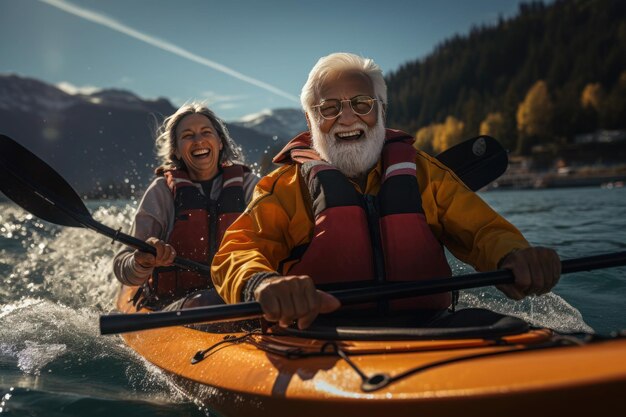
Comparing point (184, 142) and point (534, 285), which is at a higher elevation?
point (184, 142)

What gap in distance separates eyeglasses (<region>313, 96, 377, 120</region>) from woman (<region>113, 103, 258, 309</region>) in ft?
6.16

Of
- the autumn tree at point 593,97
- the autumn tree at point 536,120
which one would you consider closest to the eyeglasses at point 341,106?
the autumn tree at point 536,120

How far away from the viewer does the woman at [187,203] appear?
461cm

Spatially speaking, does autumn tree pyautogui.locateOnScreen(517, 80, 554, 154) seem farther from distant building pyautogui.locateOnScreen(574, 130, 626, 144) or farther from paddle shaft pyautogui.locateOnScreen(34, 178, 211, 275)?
paddle shaft pyautogui.locateOnScreen(34, 178, 211, 275)

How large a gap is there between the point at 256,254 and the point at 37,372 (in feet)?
6.71

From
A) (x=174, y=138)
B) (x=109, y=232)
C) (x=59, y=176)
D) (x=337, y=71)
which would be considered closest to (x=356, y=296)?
(x=337, y=71)

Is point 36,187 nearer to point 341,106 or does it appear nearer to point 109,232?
point 109,232

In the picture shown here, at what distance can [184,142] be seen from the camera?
485 centimetres

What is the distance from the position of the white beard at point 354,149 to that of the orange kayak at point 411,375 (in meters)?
1.02

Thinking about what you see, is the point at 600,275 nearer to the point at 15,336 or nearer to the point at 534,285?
the point at 534,285

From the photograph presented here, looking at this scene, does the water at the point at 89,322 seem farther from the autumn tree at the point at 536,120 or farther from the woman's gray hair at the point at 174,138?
the autumn tree at the point at 536,120

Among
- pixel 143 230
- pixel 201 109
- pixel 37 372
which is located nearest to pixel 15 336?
pixel 37 372

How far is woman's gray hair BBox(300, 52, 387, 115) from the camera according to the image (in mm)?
3150

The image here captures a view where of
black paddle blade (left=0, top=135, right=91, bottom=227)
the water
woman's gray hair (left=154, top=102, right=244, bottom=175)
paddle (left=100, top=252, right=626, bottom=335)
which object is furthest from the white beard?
black paddle blade (left=0, top=135, right=91, bottom=227)
